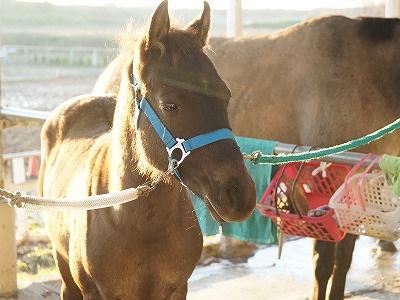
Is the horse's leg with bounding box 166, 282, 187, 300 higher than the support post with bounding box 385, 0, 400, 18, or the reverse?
the support post with bounding box 385, 0, 400, 18

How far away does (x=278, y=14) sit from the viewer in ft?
49.6

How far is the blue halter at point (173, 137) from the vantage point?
222 cm

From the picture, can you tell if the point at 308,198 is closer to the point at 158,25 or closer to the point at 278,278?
the point at 278,278

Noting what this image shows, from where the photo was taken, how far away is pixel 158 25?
7.65 feet

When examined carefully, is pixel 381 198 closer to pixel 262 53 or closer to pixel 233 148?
pixel 233 148

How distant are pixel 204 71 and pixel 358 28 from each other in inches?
89.3

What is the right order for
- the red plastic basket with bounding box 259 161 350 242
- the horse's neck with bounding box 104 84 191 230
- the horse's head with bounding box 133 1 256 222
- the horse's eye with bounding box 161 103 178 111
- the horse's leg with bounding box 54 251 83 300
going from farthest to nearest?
the red plastic basket with bounding box 259 161 350 242
the horse's leg with bounding box 54 251 83 300
the horse's neck with bounding box 104 84 191 230
the horse's eye with bounding box 161 103 178 111
the horse's head with bounding box 133 1 256 222

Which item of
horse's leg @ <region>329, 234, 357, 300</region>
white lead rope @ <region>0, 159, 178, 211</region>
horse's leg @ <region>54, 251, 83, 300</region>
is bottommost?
horse's leg @ <region>329, 234, 357, 300</region>

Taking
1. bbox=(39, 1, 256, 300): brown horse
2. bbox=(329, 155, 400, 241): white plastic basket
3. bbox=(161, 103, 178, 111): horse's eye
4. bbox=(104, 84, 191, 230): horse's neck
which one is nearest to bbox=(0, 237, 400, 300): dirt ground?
bbox=(329, 155, 400, 241): white plastic basket

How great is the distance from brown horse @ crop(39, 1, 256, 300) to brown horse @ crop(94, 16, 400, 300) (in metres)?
1.62

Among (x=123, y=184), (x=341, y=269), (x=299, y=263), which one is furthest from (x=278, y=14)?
(x=123, y=184)

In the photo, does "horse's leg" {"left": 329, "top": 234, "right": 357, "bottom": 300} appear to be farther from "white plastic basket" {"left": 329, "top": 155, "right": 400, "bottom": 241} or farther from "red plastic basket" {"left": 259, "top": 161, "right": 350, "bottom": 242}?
"white plastic basket" {"left": 329, "top": 155, "right": 400, "bottom": 241}

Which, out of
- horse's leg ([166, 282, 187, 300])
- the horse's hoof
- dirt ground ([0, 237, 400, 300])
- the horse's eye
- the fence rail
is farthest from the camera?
the fence rail

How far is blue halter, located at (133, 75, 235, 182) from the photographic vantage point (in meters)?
2.22
